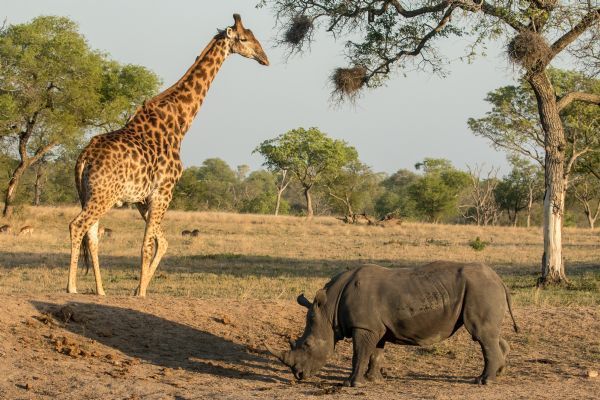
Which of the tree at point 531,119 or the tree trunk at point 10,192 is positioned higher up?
the tree at point 531,119

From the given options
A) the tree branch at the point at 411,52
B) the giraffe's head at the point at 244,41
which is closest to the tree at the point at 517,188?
the tree branch at the point at 411,52

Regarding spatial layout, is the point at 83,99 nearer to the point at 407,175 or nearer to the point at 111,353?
the point at 111,353

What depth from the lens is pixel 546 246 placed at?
59.2 ft

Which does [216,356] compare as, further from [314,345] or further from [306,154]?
[306,154]

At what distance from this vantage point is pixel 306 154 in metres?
62.5

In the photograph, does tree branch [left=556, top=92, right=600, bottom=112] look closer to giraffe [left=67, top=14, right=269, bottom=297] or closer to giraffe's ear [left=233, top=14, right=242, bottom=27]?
giraffe [left=67, top=14, right=269, bottom=297]

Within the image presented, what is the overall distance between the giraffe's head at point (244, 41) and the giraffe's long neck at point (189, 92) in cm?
14

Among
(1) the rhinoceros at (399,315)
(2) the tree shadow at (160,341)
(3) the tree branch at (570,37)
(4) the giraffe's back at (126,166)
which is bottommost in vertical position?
(2) the tree shadow at (160,341)

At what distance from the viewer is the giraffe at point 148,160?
36.6 ft

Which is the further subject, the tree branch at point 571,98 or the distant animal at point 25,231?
the distant animal at point 25,231

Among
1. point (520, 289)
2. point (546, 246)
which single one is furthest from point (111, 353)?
point (546, 246)

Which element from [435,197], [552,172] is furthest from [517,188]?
[552,172]

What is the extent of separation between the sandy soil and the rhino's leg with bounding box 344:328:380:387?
0.17 m

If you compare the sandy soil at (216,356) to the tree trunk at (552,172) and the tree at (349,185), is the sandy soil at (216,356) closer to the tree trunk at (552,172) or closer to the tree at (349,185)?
the tree trunk at (552,172)
